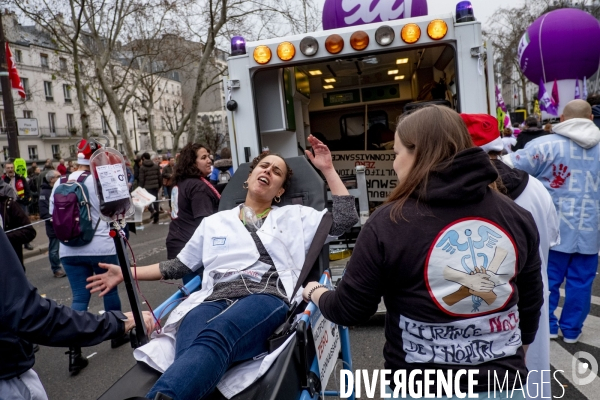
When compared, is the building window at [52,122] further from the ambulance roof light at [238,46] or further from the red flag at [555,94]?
the ambulance roof light at [238,46]

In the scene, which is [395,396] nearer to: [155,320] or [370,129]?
[155,320]

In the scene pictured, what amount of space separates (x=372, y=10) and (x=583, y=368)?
3.66 m

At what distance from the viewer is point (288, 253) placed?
9.95ft

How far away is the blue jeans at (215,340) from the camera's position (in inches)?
80.8

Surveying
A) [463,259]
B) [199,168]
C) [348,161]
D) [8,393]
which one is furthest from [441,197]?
[348,161]

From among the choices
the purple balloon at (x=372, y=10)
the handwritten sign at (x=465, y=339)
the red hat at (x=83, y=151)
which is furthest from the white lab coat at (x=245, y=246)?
the purple balloon at (x=372, y=10)

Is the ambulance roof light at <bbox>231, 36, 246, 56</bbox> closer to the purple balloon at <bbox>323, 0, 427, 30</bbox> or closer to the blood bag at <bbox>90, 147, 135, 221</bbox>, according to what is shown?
the purple balloon at <bbox>323, 0, 427, 30</bbox>

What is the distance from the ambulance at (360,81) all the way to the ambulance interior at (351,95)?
0.05 feet

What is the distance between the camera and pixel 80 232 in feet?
13.6

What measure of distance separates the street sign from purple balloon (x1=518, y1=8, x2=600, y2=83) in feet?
35.2

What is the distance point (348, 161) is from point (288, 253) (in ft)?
8.98

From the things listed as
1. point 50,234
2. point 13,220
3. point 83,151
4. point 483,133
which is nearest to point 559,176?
point 483,133

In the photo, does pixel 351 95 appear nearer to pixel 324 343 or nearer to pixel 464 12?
pixel 464 12

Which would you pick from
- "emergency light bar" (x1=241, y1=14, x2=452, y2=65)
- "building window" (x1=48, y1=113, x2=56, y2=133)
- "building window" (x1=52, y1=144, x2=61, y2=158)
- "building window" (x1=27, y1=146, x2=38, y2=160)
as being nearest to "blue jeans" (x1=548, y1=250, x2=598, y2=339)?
"emergency light bar" (x1=241, y1=14, x2=452, y2=65)
